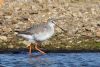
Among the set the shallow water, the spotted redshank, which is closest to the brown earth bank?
the spotted redshank

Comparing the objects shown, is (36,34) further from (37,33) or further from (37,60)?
(37,60)

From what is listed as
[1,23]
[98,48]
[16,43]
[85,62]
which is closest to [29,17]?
[1,23]

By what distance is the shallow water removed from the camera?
14.7 m

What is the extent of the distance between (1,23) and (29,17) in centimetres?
120

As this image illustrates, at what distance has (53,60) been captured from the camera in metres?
15.2

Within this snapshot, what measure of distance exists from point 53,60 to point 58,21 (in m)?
4.01

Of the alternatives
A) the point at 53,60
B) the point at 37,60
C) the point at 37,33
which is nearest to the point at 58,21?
the point at 37,33

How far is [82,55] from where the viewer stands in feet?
52.1

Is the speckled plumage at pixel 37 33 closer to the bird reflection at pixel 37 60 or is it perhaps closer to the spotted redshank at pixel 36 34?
the spotted redshank at pixel 36 34

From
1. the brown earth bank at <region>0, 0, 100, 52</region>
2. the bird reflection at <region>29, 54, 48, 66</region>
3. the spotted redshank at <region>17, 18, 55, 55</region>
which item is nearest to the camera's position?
the bird reflection at <region>29, 54, 48, 66</region>

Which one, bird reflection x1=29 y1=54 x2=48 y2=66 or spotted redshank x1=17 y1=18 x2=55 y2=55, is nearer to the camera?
bird reflection x1=29 y1=54 x2=48 y2=66

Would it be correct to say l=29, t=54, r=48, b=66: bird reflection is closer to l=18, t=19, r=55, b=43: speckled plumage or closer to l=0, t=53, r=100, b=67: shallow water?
l=0, t=53, r=100, b=67: shallow water

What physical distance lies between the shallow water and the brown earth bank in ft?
2.35

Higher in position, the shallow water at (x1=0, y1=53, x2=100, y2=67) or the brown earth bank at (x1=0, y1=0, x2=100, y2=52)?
the brown earth bank at (x1=0, y1=0, x2=100, y2=52)
